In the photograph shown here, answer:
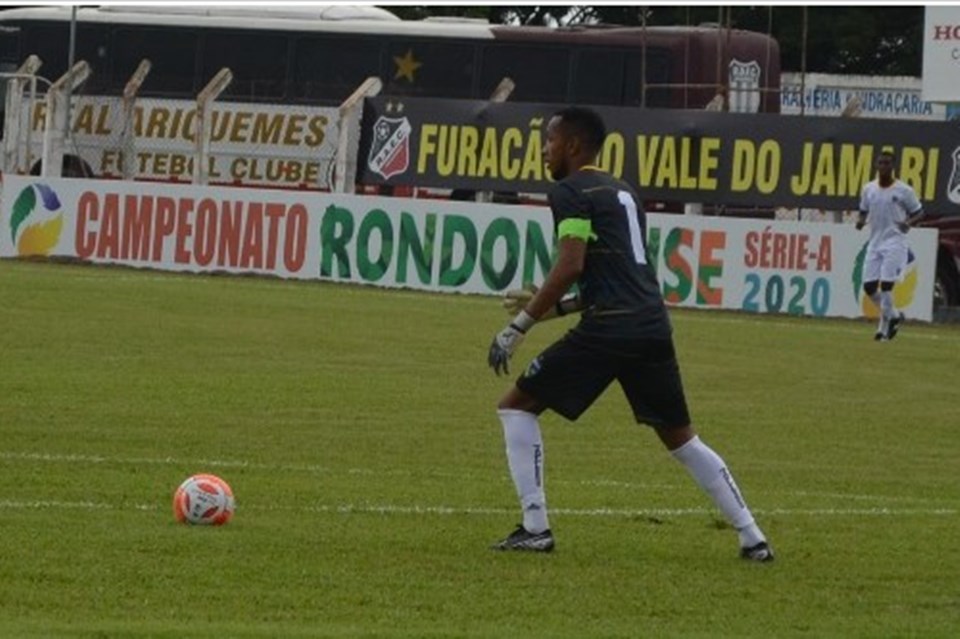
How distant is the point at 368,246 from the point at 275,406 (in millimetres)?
17518

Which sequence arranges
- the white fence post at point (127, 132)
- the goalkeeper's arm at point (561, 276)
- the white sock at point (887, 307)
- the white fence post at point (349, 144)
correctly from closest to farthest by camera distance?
the goalkeeper's arm at point (561, 276) → the white sock at point (887, 307) → the white fence post at point (349, 144) → the white fence post at point (127, 132)

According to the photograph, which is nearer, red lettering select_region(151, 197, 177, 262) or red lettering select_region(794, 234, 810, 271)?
red lettering select_region(794, 234, 810, 271)

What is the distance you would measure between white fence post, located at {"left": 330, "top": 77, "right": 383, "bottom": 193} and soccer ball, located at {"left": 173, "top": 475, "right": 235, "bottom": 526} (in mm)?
27400

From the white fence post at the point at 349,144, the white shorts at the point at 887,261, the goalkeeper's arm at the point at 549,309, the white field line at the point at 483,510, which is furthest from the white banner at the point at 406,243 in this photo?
the goalkeeper's arm at the point at 549,309

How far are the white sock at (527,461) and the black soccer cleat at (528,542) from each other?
3cm

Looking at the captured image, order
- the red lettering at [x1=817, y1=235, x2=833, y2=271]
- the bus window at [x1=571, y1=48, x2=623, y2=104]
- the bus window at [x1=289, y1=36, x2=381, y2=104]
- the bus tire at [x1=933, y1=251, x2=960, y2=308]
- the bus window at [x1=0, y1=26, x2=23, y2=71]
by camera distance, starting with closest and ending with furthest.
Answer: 1. the red lettering at [x1=817, y1=235, x2=833, y2=271]
2. the bus tire at [x1=933, y1=251, x2=960, y2=308]
3. the bus window at [x1=571, y1=48, x2=623, y2=104]
4. the bus window at [x1=289, y1=36, x2=381, y2=104]
5. the bus window at [x1=0, y1=26, x2=23, y2=71]

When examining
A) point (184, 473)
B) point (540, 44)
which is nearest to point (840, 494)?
point (184, 473)

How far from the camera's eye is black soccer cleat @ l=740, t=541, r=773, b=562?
11.8 metres

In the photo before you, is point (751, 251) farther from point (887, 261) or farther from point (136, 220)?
point (136, 220)

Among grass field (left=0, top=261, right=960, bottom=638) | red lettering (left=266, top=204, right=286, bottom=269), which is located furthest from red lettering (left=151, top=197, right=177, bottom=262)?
grass field (left=0, top=261, right=960, bottom=638)

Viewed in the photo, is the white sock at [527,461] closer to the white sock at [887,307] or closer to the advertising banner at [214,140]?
the white sock at [887,307]

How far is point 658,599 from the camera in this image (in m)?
10.5

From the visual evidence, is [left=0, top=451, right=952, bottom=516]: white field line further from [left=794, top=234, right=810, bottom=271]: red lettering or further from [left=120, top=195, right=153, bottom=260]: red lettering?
[left=120, top=195, right=153, bottom=260]: red lettering

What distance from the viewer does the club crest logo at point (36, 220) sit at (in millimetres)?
38469
